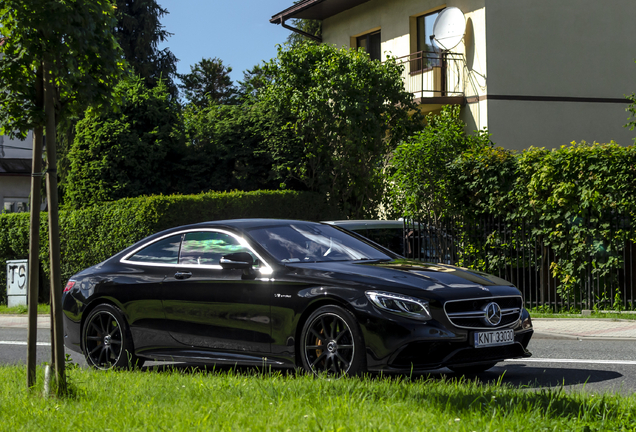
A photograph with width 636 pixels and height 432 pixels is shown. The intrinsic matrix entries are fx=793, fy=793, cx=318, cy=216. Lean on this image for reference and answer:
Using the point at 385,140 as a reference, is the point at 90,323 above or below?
below

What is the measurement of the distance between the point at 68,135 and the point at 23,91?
17.2m

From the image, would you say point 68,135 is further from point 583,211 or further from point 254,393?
point 254,393

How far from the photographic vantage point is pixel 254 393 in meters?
5.69

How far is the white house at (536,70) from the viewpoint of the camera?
21.1 metres

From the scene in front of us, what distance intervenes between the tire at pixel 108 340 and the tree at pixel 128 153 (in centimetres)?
1181

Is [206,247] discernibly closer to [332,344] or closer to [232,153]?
[332,344]

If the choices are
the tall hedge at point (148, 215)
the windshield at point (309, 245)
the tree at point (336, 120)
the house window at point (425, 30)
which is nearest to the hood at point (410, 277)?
the windshield at point (309, 245)

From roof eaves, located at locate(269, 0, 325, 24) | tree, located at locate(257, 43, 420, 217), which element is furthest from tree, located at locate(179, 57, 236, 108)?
tree, located at locate(257, 43, 420, 217)

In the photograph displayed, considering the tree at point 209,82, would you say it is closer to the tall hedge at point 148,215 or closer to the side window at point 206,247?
the tall hedge at point 148,215

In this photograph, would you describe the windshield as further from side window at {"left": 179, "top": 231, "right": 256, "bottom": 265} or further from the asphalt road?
the asphalt road

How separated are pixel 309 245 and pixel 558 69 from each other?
16231 millimetres

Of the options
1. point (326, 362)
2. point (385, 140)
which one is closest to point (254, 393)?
point (326, 362)

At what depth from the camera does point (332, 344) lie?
21.4 ft

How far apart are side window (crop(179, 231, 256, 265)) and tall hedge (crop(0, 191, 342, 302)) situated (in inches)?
385
